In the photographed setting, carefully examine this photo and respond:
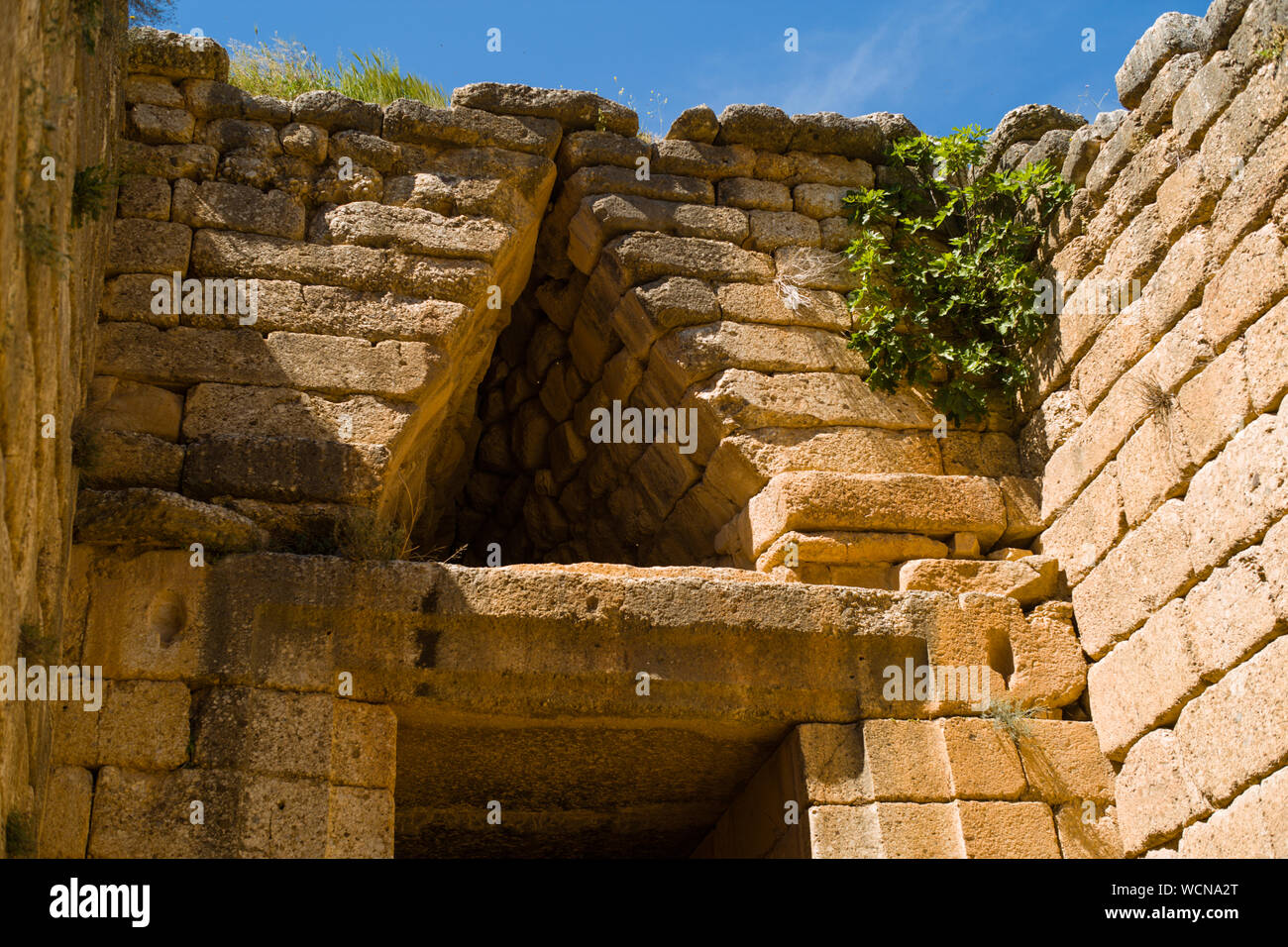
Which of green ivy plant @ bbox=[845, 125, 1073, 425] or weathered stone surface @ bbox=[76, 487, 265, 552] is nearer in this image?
weathered stone surface @ bbox=[76, 487, 265, 552]

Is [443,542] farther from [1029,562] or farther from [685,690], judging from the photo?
[1029,562]

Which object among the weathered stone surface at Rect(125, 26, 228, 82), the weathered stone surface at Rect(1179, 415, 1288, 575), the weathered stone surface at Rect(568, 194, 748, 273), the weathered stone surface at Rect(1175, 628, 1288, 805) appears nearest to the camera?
the weathered stone surface at Rect(1175, 628, 1288, 805)

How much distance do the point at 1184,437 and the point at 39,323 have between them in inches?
167

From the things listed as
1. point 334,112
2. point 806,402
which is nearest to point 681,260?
point 806,402

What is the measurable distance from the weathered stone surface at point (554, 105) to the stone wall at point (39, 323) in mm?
2170

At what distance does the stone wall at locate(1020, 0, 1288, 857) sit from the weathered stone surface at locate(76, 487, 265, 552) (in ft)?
12.3

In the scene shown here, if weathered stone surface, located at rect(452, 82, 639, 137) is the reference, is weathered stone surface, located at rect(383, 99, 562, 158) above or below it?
below

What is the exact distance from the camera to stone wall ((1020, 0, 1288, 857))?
4875mm

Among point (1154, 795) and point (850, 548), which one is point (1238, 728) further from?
point (850, 548)

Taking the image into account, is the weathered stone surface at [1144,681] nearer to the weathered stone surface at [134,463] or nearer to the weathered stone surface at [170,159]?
the weathered stone surface at [134,463]

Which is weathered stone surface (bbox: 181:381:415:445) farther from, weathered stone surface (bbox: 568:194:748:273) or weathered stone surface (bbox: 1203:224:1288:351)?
weathered stone surface (bbox: 1203:224:1288:351)

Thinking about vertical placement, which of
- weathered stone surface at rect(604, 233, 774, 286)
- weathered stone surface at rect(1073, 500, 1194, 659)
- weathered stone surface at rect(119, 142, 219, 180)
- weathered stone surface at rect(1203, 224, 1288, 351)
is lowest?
weathered stone surface at rect(1073, 500, 1194, 659)

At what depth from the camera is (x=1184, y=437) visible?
542 centimetres

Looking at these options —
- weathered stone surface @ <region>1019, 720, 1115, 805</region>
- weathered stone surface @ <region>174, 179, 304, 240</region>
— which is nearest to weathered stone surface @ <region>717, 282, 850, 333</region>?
weathered stone surface @ <region>174, 179, 304, 240</region>
